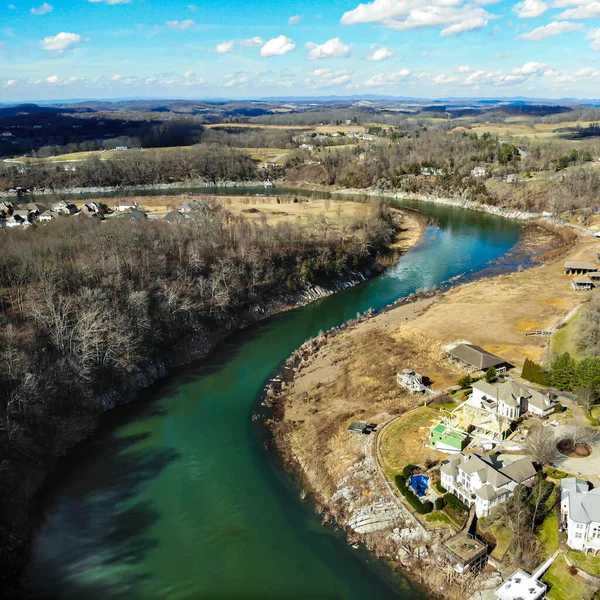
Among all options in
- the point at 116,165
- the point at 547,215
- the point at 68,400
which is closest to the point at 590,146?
the point at 547,215

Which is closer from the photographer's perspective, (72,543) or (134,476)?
(72,543)

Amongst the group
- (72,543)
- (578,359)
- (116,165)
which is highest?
(116,165)

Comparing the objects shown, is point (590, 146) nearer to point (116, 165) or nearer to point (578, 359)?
point (578, 359)

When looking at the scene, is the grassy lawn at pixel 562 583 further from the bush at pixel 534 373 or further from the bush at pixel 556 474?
the bush at pixel 534 373

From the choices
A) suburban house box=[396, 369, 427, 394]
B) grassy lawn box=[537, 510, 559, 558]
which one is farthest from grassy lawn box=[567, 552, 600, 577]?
suburban house box=[396, 369, 427, 394]

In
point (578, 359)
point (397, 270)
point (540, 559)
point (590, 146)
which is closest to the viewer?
point (540, 559)

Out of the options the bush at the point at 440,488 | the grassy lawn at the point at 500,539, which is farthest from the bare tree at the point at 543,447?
the bush at the point at 440,488

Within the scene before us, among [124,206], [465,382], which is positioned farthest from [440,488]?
[124,206]
